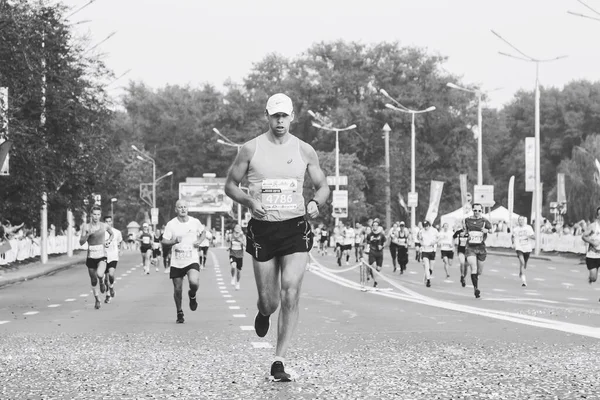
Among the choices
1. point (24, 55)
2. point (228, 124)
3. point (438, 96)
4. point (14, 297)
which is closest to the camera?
point (14, 297)

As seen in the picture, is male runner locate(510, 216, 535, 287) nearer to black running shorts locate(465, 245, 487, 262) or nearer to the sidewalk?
black running shorts locate(465, 245, 487, 262)

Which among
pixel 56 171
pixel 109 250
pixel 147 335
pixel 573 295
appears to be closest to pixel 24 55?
pixel 56 171

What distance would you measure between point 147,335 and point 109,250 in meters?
9.80

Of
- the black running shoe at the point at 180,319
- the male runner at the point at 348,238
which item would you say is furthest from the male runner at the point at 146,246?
the black running shoe at the point at 180,319

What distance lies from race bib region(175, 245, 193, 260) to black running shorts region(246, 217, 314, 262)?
8.59 metres

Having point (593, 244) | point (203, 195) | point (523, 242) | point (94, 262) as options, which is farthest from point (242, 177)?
point (203, 195)

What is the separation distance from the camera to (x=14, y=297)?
26.0m

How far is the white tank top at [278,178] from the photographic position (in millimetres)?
9164

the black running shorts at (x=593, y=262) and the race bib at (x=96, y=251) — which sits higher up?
the race bib at (x=96, y=251)

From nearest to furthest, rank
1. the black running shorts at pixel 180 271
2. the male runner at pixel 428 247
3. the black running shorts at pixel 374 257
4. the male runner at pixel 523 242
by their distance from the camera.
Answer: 1. the black running shorts at pixel 180 271
2. the male runner at pixel 523 242
3. the male runner at pixel 428 247
4. the black running shorts at pixel 374 257

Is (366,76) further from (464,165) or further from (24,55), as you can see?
(24,55)

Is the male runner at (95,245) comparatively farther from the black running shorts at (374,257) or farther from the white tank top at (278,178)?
the white tank top at (278,178)

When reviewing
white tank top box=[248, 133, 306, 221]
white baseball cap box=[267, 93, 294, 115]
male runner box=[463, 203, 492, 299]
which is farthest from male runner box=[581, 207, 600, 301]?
white baseball cap box=[267, 93, 294, 115]

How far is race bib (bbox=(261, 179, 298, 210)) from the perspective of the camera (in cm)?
916
